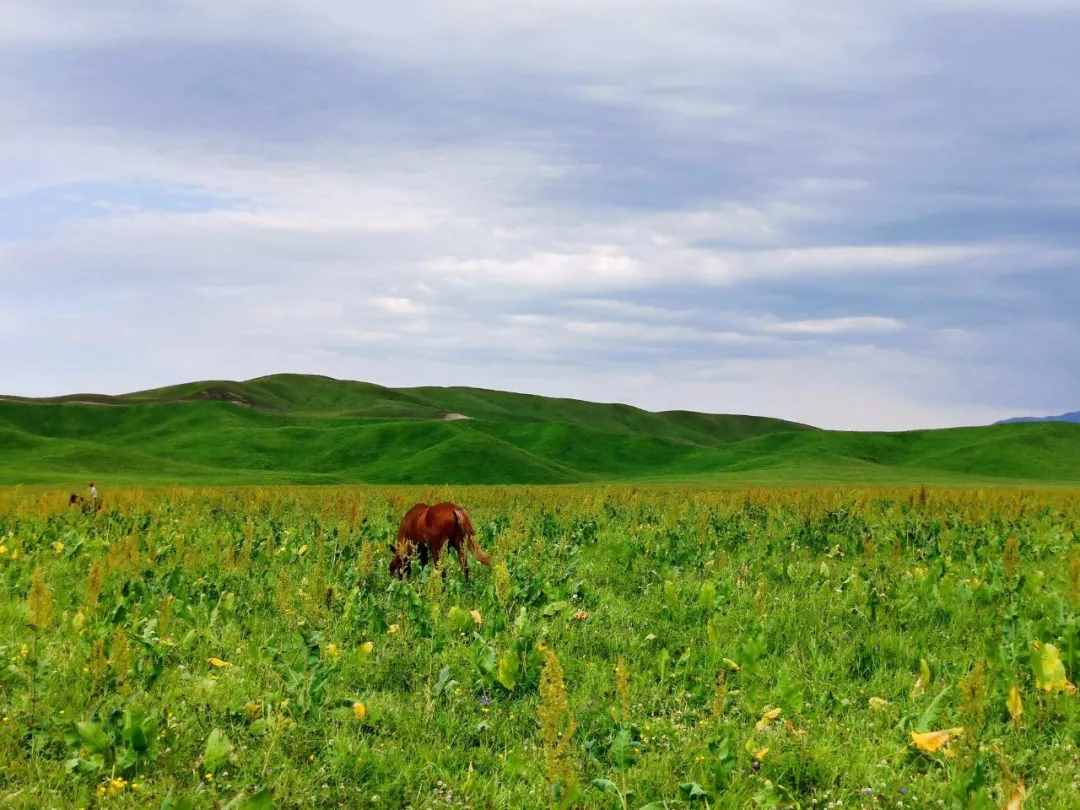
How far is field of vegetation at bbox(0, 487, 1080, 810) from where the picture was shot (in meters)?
5.52

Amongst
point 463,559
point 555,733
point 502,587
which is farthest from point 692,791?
point 463,559

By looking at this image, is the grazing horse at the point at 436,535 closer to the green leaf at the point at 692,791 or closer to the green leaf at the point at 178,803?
the green leaf at the point at 692,791

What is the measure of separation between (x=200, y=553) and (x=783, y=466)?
8676cm

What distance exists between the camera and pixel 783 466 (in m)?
93.1

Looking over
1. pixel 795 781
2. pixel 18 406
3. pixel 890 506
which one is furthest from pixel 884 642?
pixel 18 406

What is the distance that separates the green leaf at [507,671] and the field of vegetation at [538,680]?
0.03 m

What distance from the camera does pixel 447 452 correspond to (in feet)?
295

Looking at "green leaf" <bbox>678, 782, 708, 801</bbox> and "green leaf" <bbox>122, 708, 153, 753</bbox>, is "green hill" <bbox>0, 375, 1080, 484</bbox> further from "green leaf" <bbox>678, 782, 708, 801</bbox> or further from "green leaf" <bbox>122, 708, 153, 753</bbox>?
"green leaf" <bbox>678, 782, 708, 801</bbox>

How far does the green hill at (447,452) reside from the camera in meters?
77.9

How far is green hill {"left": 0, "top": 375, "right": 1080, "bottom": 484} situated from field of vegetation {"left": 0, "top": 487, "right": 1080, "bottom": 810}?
5632 centimetres

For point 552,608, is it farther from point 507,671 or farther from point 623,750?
point 623,750

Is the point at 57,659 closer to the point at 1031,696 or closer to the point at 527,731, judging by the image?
the point at 527,731

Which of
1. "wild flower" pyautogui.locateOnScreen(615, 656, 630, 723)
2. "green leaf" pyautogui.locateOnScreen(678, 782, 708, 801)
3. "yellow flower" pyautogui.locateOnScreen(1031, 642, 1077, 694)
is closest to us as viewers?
"green leaf" pyautogui.locateOnScreen(678, 782, 708, 801)

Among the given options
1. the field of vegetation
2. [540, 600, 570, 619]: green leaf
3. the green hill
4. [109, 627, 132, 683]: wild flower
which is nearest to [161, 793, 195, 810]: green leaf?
the field of vegetation
